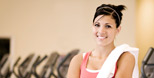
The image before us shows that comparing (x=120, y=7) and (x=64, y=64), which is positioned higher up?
(x=120, y=7)

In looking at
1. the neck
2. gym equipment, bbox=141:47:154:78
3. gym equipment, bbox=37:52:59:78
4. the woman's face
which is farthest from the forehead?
gym equipment, bbox=37:52:59:78

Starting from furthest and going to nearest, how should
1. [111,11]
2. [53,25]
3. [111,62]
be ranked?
[53,25], [111,11], [111,62]

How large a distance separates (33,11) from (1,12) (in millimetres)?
975

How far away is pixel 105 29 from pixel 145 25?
16.7 ft

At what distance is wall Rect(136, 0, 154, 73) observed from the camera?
19.9 ft

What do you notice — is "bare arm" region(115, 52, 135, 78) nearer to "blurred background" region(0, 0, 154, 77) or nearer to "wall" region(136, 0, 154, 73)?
"wall" region(136, 0, 154, 73)

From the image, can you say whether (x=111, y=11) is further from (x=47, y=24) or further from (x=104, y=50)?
(x=47, y=24)

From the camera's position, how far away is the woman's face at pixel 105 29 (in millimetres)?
1528

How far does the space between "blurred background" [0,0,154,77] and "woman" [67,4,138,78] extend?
6.26 m

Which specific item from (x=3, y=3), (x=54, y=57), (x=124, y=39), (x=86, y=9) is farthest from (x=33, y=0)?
(x=54, y=57)

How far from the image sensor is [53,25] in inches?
342

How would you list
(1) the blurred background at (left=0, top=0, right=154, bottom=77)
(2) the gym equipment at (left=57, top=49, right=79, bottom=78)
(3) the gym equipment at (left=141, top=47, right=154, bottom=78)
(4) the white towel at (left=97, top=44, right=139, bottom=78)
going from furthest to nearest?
(1) the blurred background at (left=0, top=0, right=154, bottom=77) → (2) the gym equipment at (left=57, top=49, right=79, bottom=78) → (3) the gym equipment at (left=141, top=47, right=154, bottom=78) → (4) the white towel at (left=97, top=44, right=139, bottom=78)

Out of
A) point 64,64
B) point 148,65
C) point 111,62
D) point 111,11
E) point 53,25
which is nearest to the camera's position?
point 111,62

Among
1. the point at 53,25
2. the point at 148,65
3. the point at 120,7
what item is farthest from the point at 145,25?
the point at 120,7
